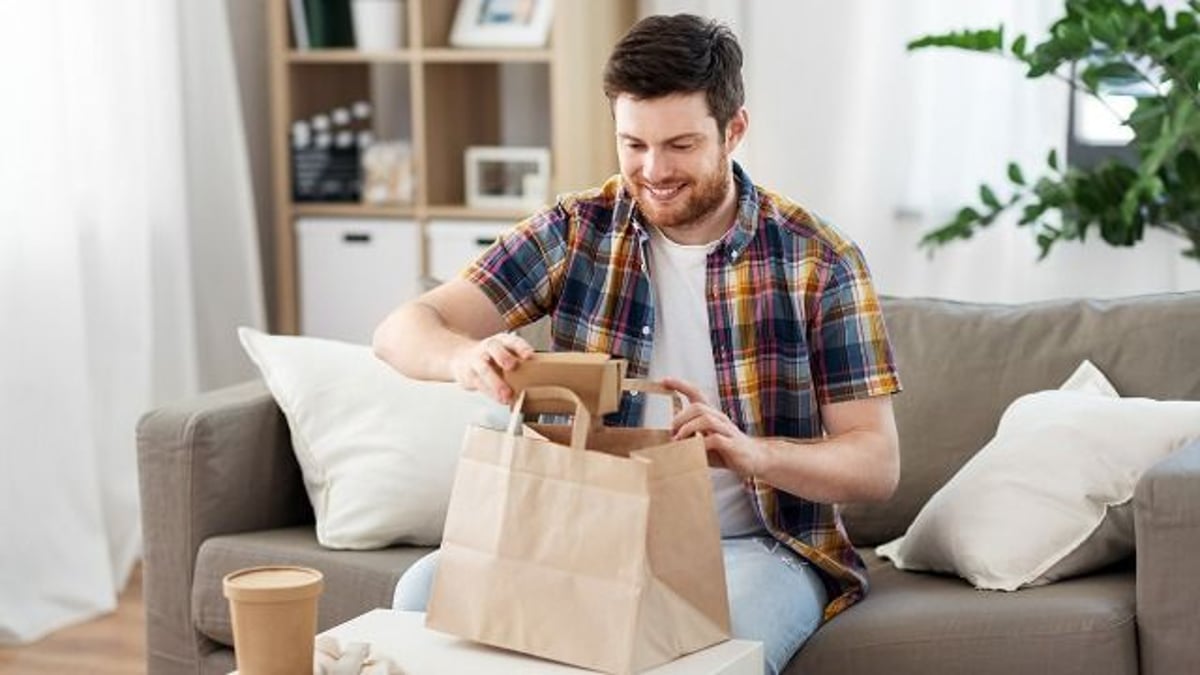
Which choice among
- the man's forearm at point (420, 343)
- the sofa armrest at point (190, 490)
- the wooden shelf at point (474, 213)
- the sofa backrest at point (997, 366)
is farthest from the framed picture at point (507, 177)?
the man's forearm at point (420, 343)

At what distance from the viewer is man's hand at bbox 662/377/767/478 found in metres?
2.14

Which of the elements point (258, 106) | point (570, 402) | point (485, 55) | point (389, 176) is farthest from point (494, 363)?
point (258, 106)

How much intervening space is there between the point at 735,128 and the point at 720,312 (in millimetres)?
224

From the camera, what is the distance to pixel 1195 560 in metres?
2.45

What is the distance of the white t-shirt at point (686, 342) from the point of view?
246 centimetres

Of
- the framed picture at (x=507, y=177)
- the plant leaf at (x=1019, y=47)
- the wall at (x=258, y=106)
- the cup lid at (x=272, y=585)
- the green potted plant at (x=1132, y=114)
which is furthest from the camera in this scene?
the wall at (x=258, y=106)

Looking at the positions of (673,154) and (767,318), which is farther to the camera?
(767,318)

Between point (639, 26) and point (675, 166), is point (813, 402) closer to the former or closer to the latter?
point (675, 166)

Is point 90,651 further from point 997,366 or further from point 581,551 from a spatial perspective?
point 581,551

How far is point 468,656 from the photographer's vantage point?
2.02m

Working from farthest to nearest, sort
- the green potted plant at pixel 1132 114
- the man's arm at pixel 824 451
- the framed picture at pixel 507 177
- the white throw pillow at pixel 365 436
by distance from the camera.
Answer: the framed picture at pixel 507 177 < the green potted plant at pixel 1132 114 < the white throw pillow at pixel 365 436 < the man's arm at pixel 824 451

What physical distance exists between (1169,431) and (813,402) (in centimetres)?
53

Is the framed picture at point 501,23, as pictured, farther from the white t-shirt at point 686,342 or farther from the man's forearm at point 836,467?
the man's forearm at point 836,467

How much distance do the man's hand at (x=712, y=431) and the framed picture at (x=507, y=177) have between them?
7.92ft
